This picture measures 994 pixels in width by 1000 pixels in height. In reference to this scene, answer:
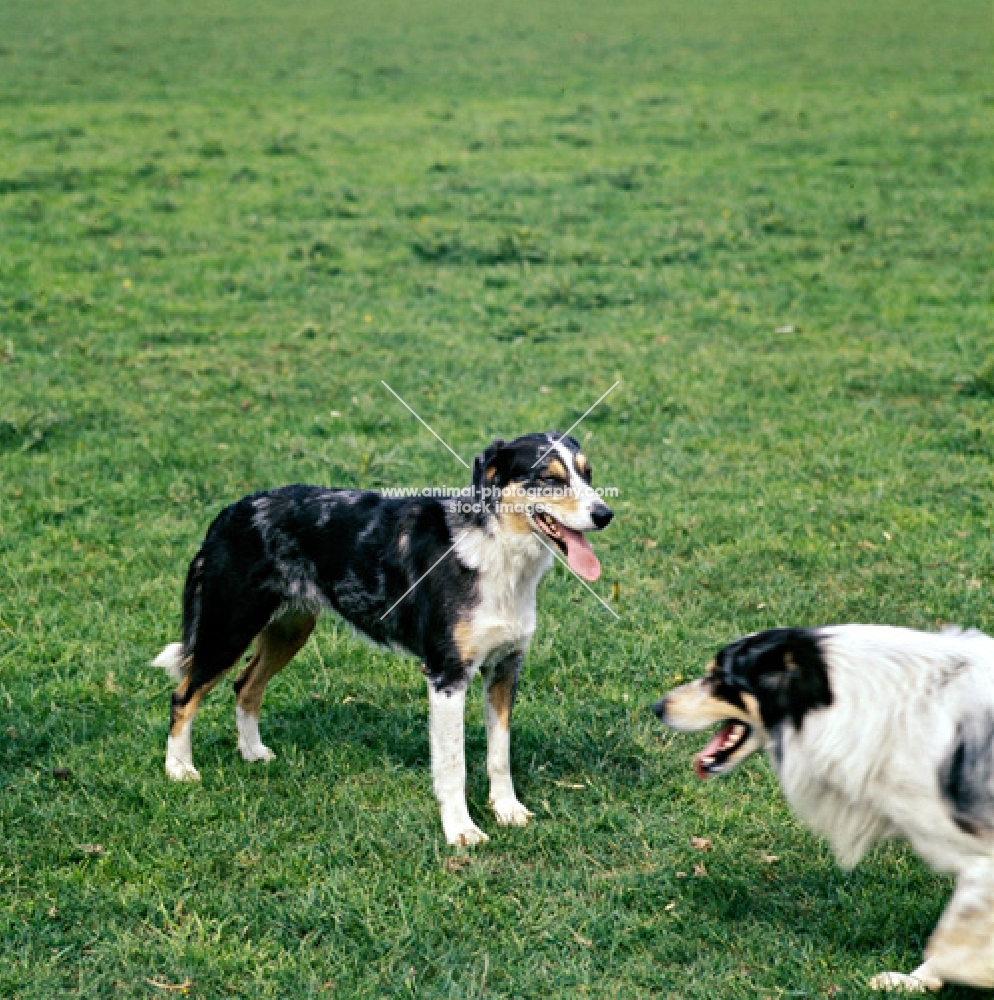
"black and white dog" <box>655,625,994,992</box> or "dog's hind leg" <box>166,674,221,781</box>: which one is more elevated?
"black and white dog" <box>655,625,994,992</box>

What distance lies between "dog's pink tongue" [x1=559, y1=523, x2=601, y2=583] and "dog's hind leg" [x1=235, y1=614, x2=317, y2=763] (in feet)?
4.76

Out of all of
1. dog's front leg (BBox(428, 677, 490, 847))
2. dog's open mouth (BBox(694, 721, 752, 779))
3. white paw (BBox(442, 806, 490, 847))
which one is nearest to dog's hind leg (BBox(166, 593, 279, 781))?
dog's front leg (BBox(428, 677, 490, 847))

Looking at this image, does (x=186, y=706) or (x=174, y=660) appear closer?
(x=186, y=706)

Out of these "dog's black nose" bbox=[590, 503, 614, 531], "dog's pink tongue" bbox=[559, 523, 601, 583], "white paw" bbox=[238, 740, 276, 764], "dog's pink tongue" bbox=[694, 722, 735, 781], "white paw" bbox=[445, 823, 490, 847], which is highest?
"dog's black nose" bbox=[590, 503, 614, 531]

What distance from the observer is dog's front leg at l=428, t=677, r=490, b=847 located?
512 centimetres

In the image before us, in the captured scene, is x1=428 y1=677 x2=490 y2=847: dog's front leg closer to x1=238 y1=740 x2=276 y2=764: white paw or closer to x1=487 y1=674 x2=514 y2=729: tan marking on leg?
x1=487 y1=674 x2=514 y2=729: tan marking on leg

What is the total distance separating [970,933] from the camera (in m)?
3.97

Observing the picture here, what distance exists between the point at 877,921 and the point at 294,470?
17.7ft

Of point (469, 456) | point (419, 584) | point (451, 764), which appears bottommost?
point (469, 456)

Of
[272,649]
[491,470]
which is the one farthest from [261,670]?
[491,470]

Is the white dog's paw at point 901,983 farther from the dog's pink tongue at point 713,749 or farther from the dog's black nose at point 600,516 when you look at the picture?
the dog's black nose at point 600,516

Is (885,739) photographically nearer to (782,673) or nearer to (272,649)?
(782,673)

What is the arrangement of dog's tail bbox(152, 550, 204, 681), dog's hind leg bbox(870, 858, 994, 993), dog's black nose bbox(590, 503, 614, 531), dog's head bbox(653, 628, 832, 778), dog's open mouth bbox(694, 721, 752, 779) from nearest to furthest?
dog's hind leg bbox(870, 858, 994, 993), dog's head bbox(653, 628, 832, 778), dog's open mouth bbox(694, 721, 752, 779), dog's black nose bbox(590, 503, 614, 531), dog's tail bbox(152, 550, 204, 681)

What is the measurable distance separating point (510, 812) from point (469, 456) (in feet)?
13.6
